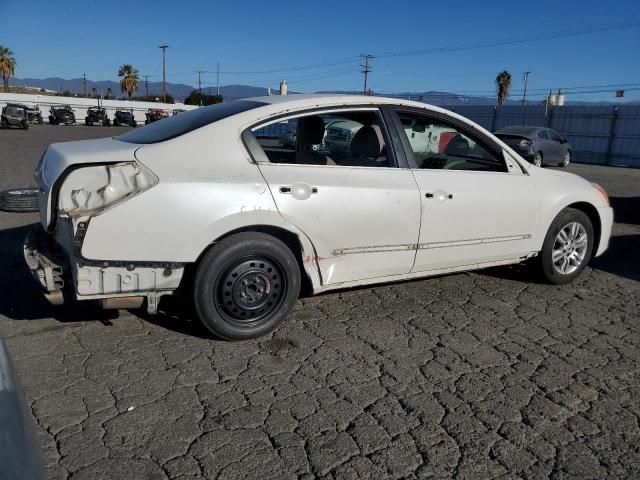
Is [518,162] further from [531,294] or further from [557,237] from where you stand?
[531,294]

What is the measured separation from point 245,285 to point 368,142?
4.95 ft

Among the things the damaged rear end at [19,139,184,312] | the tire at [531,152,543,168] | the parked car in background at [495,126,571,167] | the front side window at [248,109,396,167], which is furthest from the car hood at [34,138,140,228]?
the tire at [531,152,543,168]

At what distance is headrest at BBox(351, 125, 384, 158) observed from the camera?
13.9ft

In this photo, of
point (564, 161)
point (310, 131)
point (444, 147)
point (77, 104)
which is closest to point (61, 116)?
point (77, 104)

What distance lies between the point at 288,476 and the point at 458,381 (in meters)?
1.34

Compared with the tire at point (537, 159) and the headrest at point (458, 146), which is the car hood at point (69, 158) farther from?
the tire at point (537, 159)

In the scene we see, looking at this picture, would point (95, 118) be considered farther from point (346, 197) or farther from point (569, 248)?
point (346, 197)

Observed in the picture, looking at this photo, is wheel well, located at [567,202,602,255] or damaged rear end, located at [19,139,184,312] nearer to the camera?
damaged rear end, located at [19,139,184,312]

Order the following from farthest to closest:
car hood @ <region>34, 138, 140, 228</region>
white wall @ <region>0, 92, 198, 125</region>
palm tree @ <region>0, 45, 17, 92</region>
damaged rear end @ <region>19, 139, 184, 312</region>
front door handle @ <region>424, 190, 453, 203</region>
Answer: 1. palm tree @ <region>0, 45, 17, 92</region>
2. white wall @ <region>0, 92, 198, 125</region>
3. front door handle @ <region>424, 190, 453, 203</region>
4. car hood @ <region>34, 138, 140, 228</region>
5. damaged rear end @ <region>19, 139, 184, 312</region>

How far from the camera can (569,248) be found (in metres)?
5.16

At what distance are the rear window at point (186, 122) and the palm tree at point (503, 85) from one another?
59800mm

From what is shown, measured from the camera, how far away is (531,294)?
4.97 m

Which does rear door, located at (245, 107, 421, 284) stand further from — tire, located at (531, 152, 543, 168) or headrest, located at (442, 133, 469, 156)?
tire, located at (531, 152, 543, 168)

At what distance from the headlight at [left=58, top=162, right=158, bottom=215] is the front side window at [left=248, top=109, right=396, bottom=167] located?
2.97 ft
